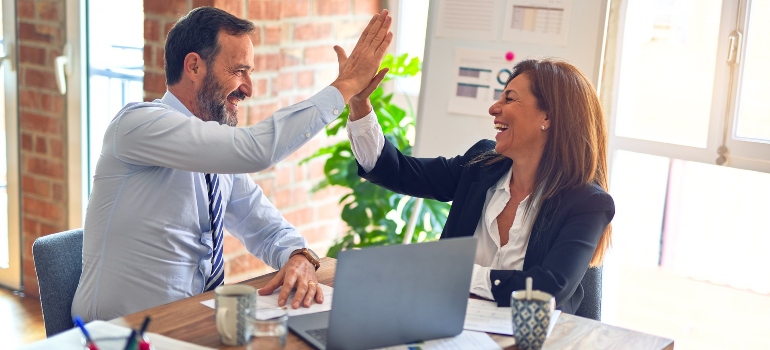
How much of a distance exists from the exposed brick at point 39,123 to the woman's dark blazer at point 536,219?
1.94 meters

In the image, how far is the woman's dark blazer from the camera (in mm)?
1859

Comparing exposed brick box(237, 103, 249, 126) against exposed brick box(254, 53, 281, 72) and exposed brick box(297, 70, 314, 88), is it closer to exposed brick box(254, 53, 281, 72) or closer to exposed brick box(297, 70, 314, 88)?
exposed brick box(254, 53, 281, 72)

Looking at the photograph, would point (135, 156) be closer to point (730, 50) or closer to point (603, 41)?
point (603, 41)

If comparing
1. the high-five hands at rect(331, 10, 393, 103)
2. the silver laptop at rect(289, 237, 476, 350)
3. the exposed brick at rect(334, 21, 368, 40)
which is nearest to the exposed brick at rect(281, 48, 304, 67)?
the exposed brick at rect(334, 21, 368, 40)

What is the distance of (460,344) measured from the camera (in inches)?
62.2

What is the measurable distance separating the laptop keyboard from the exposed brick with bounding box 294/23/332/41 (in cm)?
196

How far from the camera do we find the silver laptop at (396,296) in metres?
1.46

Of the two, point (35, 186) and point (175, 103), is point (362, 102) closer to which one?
point (175, 103)

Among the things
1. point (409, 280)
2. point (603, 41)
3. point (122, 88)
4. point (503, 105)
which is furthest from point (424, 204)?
point (409, 280)

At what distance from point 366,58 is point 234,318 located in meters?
0.76

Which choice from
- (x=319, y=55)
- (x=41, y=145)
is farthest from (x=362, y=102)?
(x=41, y=145)

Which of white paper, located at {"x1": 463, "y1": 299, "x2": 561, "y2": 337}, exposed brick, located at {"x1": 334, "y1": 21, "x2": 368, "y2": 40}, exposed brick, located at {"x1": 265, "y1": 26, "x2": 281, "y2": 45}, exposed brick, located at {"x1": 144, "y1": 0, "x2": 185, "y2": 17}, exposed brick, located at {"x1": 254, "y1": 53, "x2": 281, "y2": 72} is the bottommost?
white paper, located at {"x1": 463, "y1": 299, "x2": 561, "y2": 337}

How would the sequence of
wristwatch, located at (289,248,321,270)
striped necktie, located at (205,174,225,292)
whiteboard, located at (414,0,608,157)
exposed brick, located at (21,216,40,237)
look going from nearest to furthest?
wristwatch, located at (289,248,321,270) → striped necktie, located at (205,174,225,292) → whiteboard, located at (414,0,608,157) → exposed brick, located at (21,216,40,237)

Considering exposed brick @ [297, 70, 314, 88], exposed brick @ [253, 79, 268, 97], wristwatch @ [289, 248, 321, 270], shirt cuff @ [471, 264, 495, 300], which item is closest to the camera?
shirt cuff @ [471, 264, 495, 300]
